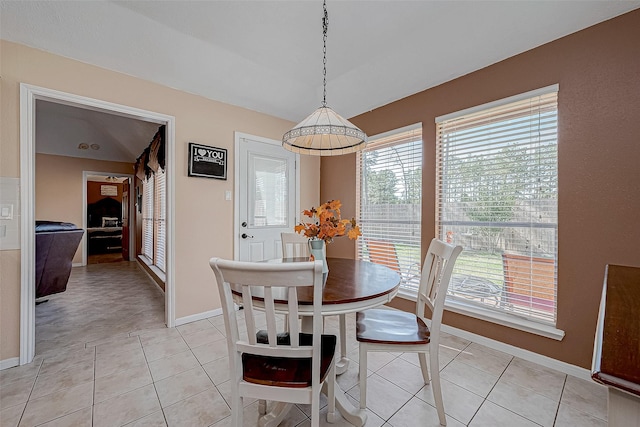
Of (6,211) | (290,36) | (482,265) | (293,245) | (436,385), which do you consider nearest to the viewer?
(436,385)

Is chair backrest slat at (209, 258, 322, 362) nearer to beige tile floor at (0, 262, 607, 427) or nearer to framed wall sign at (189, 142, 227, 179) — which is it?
beige tile floor at (0, 262, 607, 427)

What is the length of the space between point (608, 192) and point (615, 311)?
1.49 m

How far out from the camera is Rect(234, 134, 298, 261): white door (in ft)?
10.6

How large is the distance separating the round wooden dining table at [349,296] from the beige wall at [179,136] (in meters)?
1.76

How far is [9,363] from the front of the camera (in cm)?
194

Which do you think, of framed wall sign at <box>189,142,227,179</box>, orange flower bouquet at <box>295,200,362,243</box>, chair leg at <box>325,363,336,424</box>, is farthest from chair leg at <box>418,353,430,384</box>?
framed wall sign at <box>189,142,227,179</box>

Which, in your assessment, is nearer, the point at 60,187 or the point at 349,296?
the point at 349,296

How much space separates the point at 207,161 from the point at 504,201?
299cm

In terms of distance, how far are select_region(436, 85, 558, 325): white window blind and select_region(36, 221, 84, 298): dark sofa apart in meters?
4.15

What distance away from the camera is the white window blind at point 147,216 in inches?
199

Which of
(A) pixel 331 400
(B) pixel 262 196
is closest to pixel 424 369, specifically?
(A) pixel 331 400

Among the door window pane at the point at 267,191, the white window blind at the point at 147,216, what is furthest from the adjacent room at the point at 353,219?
the white window blind at the point at 147,216

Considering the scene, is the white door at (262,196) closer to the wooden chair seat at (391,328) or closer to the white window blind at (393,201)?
the white window blind at (393,201)

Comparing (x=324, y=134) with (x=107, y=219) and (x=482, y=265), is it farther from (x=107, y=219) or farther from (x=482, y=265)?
(x=107, y=219)
